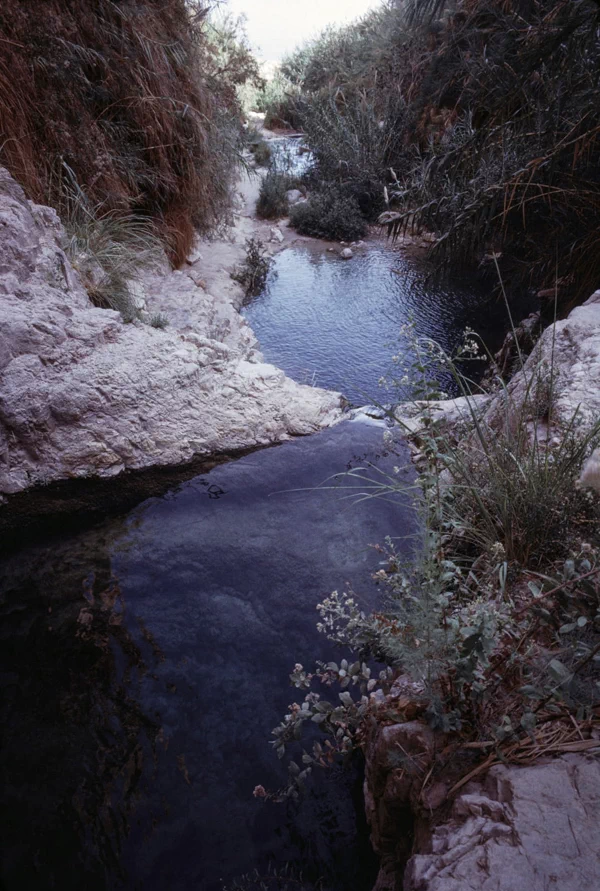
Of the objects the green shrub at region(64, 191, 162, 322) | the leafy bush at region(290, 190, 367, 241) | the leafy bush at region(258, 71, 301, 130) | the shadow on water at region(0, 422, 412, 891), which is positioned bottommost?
the shadow on water at region(0, 422, 412, 891)

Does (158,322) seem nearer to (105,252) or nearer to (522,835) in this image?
(105,252)

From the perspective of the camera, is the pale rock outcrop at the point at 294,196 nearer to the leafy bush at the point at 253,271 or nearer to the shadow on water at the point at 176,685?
the leafy bush at the point at 253,271

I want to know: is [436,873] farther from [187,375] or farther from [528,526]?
[187,375]

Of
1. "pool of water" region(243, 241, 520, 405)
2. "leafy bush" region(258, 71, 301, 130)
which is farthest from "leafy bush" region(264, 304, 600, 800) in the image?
"leafy bush" region(258, 71, 301, 130)

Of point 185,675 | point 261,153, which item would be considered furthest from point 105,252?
point 261,153

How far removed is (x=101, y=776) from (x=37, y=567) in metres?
1.01

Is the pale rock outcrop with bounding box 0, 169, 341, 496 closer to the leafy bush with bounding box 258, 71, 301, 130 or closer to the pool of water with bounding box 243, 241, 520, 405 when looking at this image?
the pool of water with bounding box 243, 241, 520, 405

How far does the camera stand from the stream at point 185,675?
1487 millimetres

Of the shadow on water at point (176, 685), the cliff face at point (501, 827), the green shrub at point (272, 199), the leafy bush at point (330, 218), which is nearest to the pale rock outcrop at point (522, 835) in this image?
the cliff face at point (501, 827)

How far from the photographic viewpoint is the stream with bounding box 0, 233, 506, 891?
58.6 inches

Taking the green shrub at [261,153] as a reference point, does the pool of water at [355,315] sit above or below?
below

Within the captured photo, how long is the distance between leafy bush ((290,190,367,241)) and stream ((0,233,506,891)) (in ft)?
16.2

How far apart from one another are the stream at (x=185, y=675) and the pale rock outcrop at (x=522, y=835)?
1.77 feet

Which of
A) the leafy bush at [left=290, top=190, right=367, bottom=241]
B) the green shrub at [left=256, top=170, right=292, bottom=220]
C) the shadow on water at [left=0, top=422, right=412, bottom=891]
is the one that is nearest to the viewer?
the shadow on water at [left=0, top=422, right=412, bottom=891]
